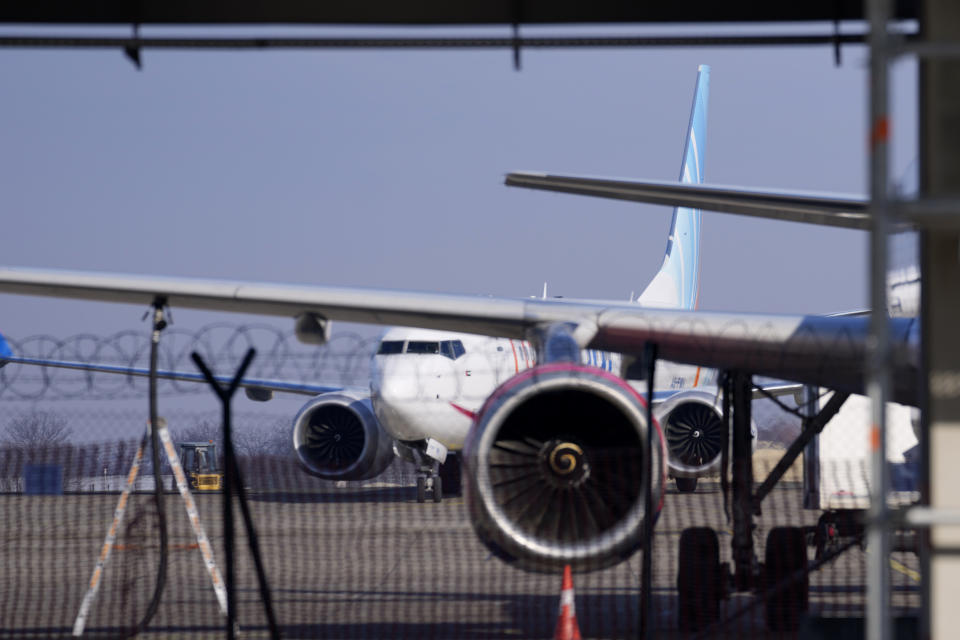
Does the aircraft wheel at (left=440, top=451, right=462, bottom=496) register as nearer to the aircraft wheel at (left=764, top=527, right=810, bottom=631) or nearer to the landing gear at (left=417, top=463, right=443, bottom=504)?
the landing gear at (left=417, top=463, right=443, bottom=504)

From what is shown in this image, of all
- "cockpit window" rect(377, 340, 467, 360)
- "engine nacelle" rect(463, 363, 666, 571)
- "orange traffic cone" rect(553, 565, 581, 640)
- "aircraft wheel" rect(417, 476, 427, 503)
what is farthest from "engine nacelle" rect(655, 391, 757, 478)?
"orange traffic cone" rect(553, 565, 581, 640)

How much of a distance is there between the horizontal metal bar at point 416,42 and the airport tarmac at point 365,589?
8.94ft

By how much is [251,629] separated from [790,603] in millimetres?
3891

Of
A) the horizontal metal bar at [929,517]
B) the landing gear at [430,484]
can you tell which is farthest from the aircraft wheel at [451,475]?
the horizontal metal bar at [929,517]

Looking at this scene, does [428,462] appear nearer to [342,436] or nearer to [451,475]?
[342,436]

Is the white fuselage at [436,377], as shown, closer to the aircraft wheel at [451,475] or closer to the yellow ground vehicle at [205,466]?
the aircraft wheel at [451,475]

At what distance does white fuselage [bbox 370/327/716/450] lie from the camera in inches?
623

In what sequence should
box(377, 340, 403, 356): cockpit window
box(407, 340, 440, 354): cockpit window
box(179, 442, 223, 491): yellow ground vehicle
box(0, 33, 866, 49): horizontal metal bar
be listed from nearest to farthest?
box(0, 33, 866, 49): horizontal metal bar < box(377, 340, 403, 356): cockpit window < box(407, 340, 440, 354): cockpit window < box(179, 442, 223, 491): yellow ground vehicle

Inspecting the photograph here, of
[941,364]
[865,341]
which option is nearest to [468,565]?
[865,341]

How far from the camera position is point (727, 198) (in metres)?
7.16

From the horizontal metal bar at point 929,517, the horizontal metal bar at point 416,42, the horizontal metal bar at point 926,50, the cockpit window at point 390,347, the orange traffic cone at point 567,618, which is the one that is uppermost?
the horizontal metal bar at point 416,42

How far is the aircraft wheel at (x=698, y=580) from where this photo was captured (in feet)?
25.1

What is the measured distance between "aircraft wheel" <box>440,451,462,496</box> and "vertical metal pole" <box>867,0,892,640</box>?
16636mm

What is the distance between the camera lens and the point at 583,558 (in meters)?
6.39
